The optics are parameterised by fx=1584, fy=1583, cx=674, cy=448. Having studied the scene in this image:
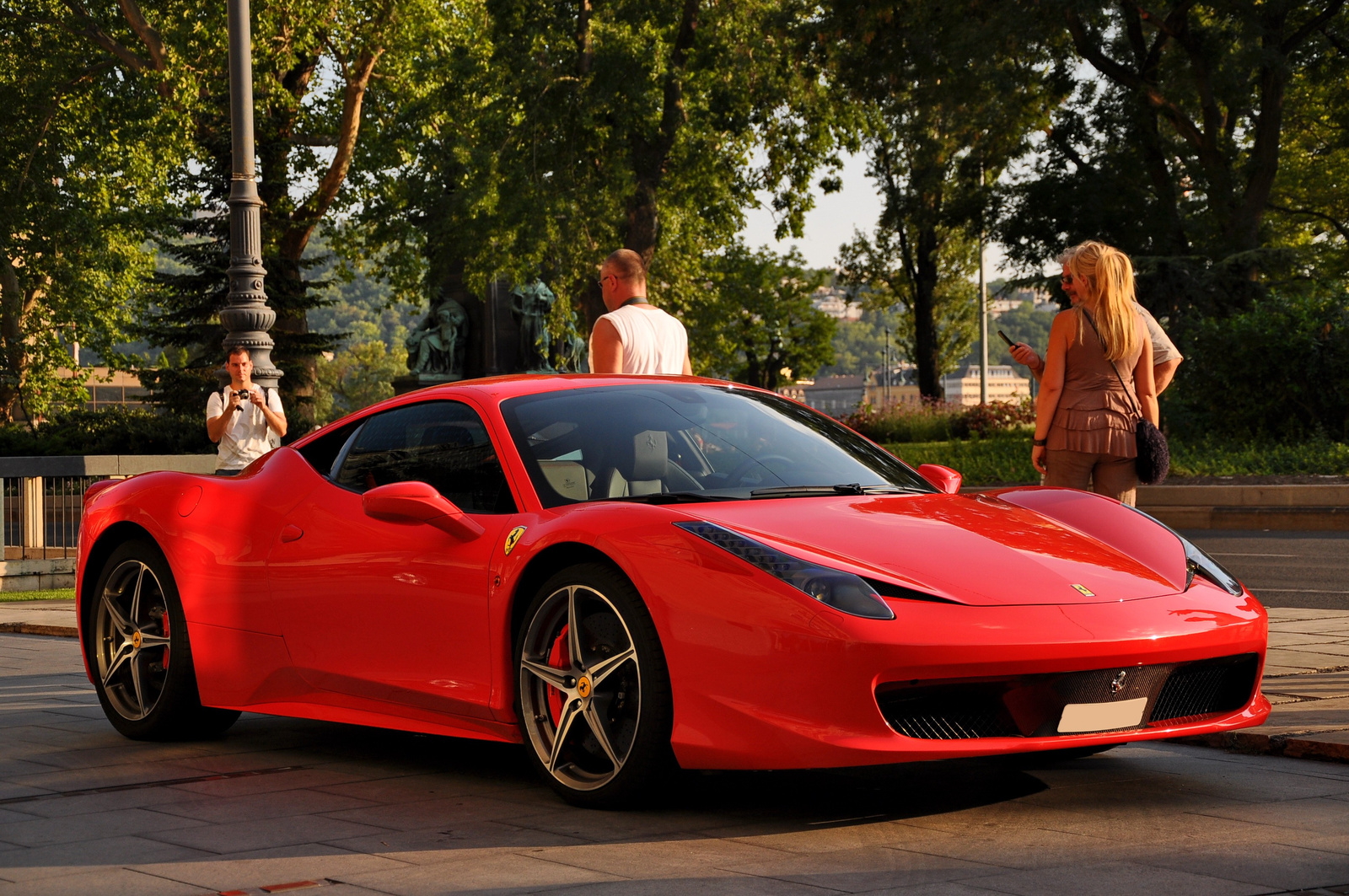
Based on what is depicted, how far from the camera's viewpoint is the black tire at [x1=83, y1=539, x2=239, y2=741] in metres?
6.37

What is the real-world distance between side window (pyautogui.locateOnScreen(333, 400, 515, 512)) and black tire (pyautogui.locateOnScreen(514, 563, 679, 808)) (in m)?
0.55

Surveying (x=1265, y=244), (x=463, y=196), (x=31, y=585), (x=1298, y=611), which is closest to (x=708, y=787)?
(x=1298, y=611)

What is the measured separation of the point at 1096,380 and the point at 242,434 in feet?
18.5

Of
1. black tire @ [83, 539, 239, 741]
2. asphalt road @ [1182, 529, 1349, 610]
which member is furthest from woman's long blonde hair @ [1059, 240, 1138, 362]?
black tire @ [83, 539, 239, 741]

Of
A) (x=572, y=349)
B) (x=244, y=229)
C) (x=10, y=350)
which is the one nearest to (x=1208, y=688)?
(x=244, y=229)

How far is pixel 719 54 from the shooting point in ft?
106

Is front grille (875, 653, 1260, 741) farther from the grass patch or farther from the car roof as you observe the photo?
the grass patch

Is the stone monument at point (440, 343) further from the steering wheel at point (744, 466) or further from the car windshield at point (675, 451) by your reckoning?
the steering wheel at point (744, 466)

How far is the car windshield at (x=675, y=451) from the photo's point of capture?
525 cm

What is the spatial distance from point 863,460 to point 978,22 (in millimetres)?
21763

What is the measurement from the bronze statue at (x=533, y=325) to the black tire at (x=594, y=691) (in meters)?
32.6

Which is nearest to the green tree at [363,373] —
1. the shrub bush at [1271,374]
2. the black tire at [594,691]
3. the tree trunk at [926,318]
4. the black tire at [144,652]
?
the tree trunk at [926,318]

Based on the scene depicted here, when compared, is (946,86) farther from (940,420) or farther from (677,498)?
(677,498)

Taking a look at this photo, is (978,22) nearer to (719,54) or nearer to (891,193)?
(719,54)
